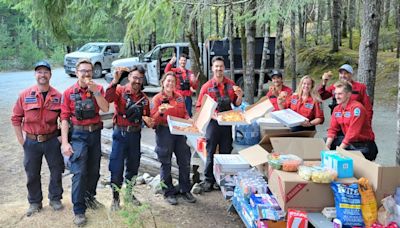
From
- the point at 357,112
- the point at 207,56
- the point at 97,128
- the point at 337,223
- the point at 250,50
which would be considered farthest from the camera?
the point at 207,56

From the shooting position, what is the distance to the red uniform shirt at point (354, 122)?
4.66 metres

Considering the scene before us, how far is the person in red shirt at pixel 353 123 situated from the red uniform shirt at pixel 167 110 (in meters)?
1.88

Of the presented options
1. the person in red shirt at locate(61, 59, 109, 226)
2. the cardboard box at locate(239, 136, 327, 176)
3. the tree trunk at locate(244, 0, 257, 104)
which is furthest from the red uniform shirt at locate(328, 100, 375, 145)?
the tree trunk at locate(244, 0, 257, 104)

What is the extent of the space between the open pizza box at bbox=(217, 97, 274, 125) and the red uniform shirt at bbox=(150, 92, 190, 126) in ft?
1.64

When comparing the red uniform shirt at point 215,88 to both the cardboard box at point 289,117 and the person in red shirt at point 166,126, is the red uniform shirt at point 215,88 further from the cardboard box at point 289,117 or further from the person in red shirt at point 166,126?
the cardboard box at point 289,117

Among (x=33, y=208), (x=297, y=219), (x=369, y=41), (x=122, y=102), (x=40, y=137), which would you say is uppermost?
(x=369, y=41)

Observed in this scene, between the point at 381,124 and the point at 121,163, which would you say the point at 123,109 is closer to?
the point at 121,163

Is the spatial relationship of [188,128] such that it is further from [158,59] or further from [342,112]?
[158,59]

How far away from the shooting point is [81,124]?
4684 mm

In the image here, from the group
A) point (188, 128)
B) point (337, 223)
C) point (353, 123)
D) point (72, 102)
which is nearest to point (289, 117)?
point (353, 123)

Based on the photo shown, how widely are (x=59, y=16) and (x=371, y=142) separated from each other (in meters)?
9.05

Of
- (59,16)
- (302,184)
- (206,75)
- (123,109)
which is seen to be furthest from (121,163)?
(206,75)

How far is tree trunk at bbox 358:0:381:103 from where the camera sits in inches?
251

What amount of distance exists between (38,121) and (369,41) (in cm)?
486
